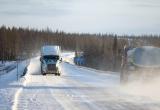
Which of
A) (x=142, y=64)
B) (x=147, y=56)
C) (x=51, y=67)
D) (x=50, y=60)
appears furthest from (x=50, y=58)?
(x=147, y=56)

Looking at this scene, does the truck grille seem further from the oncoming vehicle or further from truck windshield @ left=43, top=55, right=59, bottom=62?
the oncoming vehicle

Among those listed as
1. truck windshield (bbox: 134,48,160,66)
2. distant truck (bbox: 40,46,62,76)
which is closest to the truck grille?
distant truck (bbox: 40,46,62,76)

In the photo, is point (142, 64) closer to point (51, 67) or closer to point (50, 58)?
point (51, 67)

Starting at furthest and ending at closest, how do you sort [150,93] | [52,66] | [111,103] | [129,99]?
[52,66]
[150,93]
[129,99]
[111,103]

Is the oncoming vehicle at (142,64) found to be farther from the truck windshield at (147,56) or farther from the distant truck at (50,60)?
the distant truck at (50,60)

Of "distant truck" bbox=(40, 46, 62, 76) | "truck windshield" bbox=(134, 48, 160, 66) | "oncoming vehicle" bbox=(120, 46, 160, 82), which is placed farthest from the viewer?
"distant truck" bbox=(40, 46, 62, 76)

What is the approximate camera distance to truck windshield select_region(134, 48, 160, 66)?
26016mm

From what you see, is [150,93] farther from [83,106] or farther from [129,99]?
[83,106]

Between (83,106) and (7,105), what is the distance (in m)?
2.51

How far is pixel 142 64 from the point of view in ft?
85.8

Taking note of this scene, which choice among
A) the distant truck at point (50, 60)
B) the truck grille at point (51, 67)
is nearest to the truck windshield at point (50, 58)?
the distant truck at point (50, 60)

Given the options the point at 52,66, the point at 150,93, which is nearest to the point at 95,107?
the point at 150,93

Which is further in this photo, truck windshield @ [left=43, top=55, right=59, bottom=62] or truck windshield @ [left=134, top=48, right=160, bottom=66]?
truck windshield @ [left=43, top=55, right=59, bottom=62]

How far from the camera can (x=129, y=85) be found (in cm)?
2675
